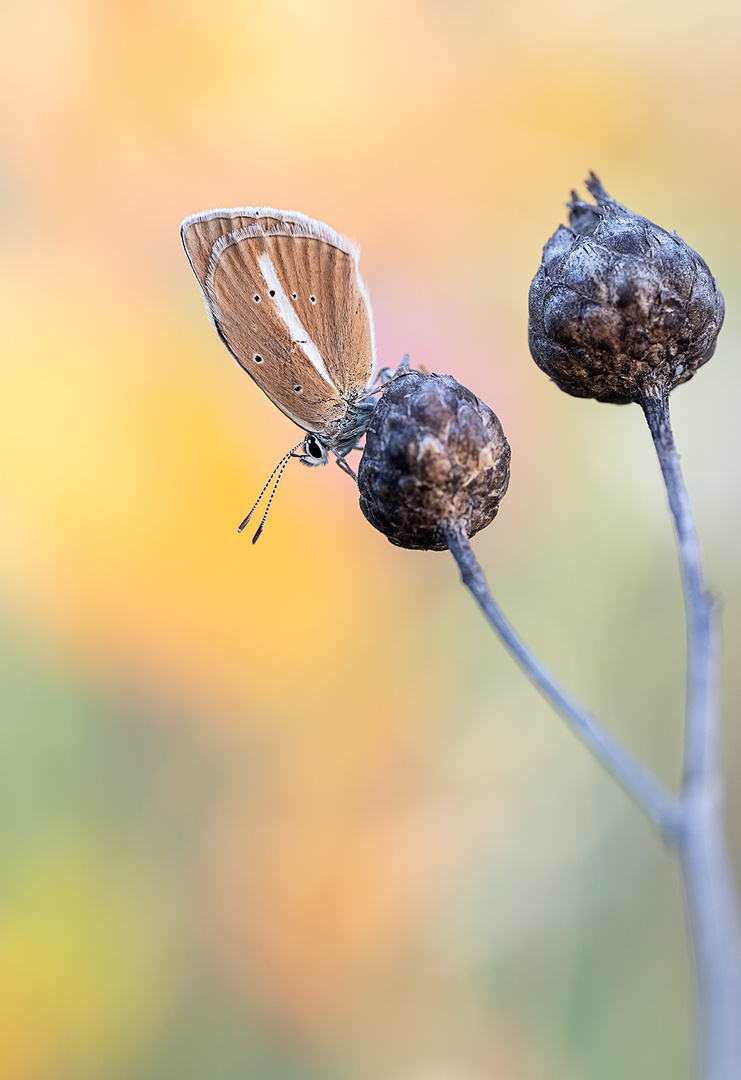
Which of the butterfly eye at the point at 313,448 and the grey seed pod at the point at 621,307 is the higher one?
the grey seed pod at the point at 621,307

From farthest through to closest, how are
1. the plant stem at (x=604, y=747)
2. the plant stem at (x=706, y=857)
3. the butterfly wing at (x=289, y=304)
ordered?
the butterfly wing at (x=289, y=304), the plant stem at (x=604, y=747), the plant stem at (x=706, y=857)

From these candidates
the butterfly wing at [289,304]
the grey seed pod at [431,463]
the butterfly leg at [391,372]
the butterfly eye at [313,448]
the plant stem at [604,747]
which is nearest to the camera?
the plant stem at [604,747]

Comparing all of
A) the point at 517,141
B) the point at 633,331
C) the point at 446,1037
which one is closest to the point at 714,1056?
the point at 633,331

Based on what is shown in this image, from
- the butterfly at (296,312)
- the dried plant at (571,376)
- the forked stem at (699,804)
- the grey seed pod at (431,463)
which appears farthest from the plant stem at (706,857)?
the butterfly at (296,312)

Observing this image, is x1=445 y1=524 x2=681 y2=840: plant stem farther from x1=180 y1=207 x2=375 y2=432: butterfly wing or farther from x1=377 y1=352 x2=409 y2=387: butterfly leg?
x1=180 y1=207 x2=375 y2=432: butterfly wing

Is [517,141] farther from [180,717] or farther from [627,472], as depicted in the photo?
[180,717]

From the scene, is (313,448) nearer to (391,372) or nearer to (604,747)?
(391,372)

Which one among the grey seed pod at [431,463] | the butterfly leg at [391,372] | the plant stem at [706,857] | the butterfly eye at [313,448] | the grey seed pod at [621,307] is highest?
the grey seed pod at [621,307]

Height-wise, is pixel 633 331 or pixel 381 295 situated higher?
pixel 381 295

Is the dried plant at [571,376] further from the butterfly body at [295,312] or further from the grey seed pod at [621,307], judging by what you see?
the butterfly body at [295,312]
